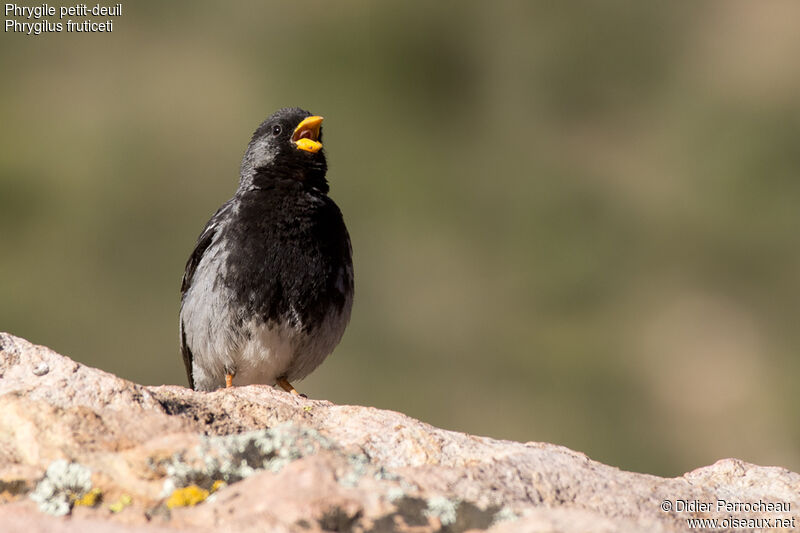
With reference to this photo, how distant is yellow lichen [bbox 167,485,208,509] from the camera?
12.0 feet

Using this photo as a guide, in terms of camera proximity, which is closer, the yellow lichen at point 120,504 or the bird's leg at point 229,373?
the yellow lichen at point 120,504

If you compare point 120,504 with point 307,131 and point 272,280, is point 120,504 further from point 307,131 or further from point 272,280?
point 307,131

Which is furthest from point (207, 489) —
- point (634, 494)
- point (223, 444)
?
point (634, 494)

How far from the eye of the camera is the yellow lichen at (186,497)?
12.0ft

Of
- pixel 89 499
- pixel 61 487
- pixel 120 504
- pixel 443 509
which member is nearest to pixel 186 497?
pixel 120 504

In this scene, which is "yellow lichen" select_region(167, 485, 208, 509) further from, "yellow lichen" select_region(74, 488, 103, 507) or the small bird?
the small bird

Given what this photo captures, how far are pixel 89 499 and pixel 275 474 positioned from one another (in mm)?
612

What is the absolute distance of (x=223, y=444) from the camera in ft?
13.0

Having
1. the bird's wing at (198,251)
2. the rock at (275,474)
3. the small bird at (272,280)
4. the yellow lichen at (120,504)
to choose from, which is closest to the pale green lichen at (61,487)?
the rock at (275,474)

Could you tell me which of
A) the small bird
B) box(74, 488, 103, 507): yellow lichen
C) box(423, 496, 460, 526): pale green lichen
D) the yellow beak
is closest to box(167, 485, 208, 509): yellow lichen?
box(74, 488, 103, 507): yellow lichen

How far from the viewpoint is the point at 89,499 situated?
3.67 m

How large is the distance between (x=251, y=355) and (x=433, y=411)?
1195 cm

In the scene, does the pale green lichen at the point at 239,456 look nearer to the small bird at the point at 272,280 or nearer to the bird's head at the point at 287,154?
the small bird at the point at 272,280

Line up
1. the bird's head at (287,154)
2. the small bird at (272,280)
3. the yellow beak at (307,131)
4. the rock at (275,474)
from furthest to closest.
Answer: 1. the yellow beak at (307,131)
2. the bird's head at (287,154)
3. the small bird at (272,280)
4. the rock at (275,474)
